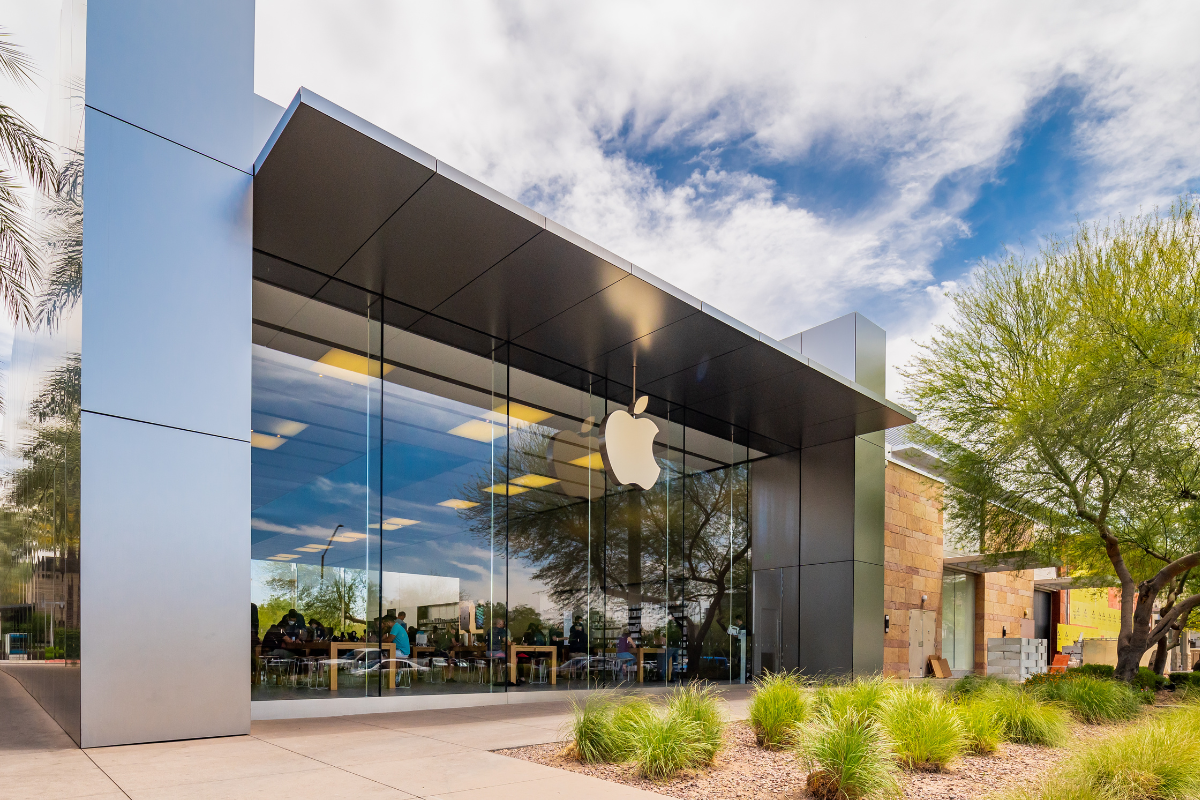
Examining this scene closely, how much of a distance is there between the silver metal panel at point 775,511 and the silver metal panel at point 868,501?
4.77 ft

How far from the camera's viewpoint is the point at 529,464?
13.6 metres

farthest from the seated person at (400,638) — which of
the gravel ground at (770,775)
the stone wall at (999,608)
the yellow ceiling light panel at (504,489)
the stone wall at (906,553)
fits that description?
the stone wall at (999,608)

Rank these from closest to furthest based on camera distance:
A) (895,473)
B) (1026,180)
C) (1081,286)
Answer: (1081,286) < (1026,180) < (895,473)

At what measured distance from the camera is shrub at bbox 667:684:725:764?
6.86 metres

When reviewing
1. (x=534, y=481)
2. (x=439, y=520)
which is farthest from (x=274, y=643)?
(x=534, y=481)

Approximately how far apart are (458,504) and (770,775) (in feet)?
22.5

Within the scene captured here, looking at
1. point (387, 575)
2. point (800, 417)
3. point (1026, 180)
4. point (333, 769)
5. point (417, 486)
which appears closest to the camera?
point (333, 769)

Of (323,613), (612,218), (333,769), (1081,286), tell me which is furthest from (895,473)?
(333,769)

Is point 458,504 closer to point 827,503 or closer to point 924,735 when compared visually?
point 924,735

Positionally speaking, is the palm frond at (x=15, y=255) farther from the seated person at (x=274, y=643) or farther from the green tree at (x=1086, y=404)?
the green tree at (x=1086, y=404)

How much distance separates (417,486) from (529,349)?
10.5ft

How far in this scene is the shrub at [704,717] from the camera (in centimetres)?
686

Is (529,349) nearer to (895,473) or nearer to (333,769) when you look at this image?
(333,769)

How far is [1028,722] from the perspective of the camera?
8.83 metres
